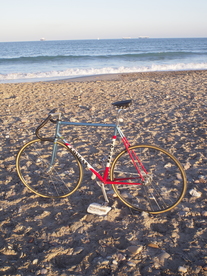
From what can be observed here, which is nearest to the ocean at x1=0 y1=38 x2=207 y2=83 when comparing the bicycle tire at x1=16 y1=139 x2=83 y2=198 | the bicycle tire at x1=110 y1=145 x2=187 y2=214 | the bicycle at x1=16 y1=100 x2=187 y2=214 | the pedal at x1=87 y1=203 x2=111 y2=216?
the bicycle tire at x1=16 y1=139 x2=83 y2=198

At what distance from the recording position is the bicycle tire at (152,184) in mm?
3356

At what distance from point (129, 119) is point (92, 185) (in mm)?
3733

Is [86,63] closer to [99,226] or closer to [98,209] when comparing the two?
[98,209]

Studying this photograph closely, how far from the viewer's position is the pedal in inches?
135

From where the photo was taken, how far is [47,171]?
3.98m

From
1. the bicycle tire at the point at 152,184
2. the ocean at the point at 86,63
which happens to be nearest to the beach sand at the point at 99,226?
the bicycle tire at the point at 152,184

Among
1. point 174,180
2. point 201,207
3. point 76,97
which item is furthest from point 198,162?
point 76,97

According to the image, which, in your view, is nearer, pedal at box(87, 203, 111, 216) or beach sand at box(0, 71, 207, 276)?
beach sand at box(0, 71, 207, 276)

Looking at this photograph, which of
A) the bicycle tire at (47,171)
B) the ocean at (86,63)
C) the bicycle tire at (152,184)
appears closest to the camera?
the bicycle tire at (152,184)

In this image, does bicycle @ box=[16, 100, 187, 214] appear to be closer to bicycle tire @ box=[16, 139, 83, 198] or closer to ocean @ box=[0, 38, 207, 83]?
bicycle tire @ box=[16, 139, 83, 198]

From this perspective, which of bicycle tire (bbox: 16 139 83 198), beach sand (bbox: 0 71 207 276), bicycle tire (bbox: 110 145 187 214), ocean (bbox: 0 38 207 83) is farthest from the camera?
ocean (bbox: 0 38 207 83)

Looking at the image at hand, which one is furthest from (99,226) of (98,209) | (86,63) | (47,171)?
(86,63)

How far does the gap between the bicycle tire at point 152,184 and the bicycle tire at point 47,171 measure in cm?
69

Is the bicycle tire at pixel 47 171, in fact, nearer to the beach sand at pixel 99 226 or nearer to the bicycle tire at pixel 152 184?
the beach sand at pixel 99 226
